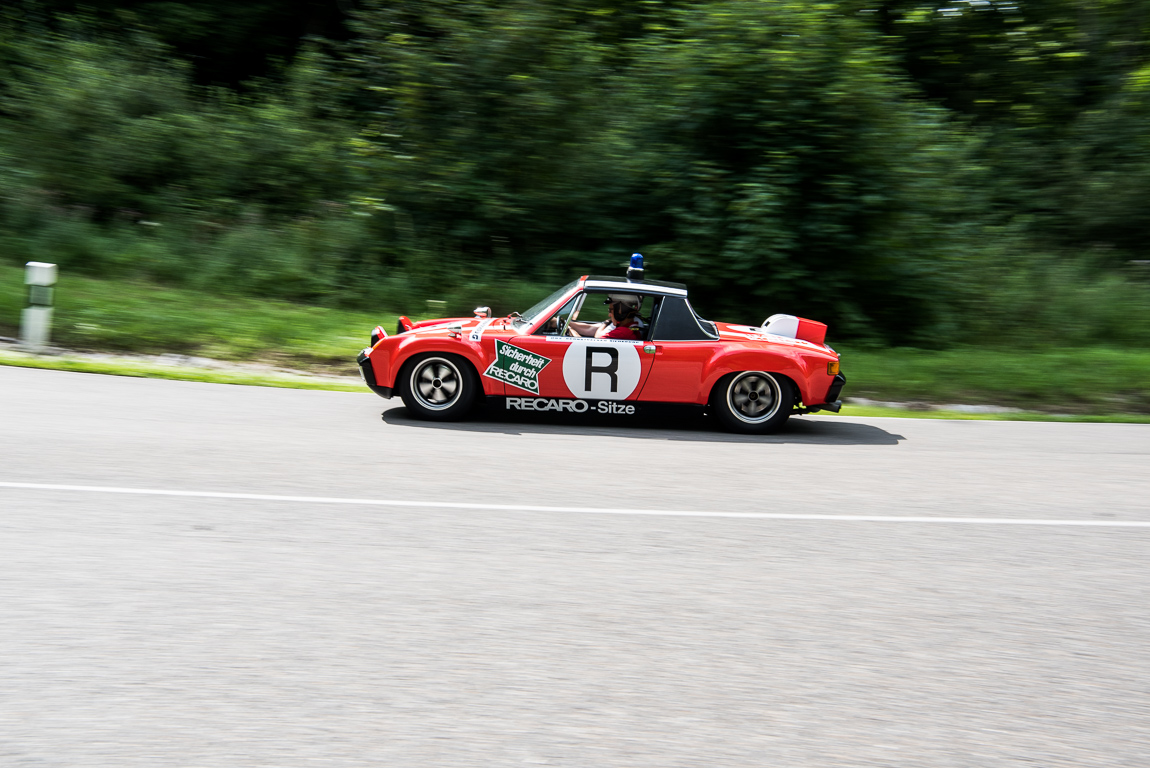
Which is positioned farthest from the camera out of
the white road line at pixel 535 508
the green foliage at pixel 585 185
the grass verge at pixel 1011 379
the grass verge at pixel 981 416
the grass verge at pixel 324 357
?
the green foliage at pixel 585 185

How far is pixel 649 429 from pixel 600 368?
790mm

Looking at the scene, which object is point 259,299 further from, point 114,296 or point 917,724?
point 917,724

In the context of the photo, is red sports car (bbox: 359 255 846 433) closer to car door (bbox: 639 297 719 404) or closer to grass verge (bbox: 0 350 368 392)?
car door (bbox: 639 297 719 404)

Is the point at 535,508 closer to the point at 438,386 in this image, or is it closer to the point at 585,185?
the point at 438,386

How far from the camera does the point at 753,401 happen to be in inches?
366

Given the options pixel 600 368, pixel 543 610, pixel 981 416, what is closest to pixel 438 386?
pixel 600 368

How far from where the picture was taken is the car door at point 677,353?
9.06 metres

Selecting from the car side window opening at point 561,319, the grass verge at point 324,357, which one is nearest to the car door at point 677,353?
the car side window opening at point 561,319

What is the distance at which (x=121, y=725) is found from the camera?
3377mm

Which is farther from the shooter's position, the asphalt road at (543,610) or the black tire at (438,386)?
the black tire at (438,386)

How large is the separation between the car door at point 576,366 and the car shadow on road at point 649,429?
1.06 ft

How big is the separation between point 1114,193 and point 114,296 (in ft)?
60.9

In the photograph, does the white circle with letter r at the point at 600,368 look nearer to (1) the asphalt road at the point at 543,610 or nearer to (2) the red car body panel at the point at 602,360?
(2) the red car body panel at the point at 602,360

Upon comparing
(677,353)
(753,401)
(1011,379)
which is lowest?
(753,401)
